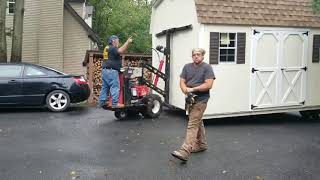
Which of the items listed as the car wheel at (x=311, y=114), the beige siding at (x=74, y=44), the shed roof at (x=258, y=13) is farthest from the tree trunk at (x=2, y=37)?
the car wheel at (x=311, y=114)

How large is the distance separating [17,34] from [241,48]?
33.3 feet

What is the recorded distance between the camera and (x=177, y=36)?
44.7 feet

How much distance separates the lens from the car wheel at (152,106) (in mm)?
13055

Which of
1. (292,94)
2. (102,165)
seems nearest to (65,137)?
(102,165)

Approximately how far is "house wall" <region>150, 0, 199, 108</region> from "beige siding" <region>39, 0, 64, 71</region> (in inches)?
397

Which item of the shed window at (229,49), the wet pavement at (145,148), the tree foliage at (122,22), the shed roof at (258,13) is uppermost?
the tree foliage at (122,22)

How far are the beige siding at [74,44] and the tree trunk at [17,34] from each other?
21.6 ft

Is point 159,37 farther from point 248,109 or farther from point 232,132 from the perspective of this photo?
point 232,132

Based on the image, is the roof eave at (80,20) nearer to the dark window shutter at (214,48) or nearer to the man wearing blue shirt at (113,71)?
the man wearing blue shirt at (113,71)

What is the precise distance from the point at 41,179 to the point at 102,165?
116cm

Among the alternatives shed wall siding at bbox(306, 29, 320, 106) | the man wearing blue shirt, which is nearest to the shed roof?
shed wall siding at bbox(306, 29, 320, 106)

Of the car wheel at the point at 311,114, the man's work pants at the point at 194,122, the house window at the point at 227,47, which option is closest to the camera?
the man's work pants at the point at 194,122

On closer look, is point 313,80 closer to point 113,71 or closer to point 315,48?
point 315,48

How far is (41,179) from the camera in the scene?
6938 mm
